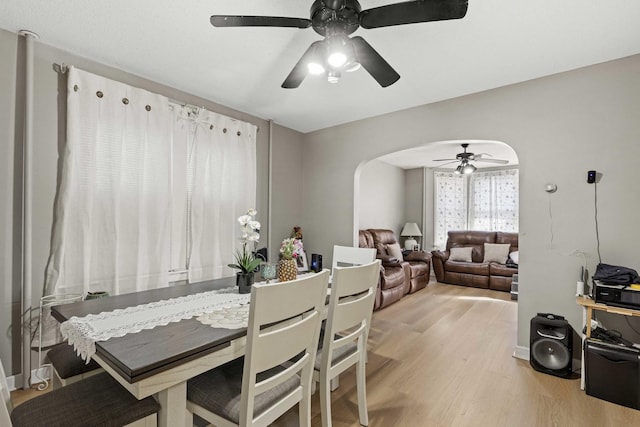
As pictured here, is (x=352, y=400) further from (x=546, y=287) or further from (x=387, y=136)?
(x=387, y=136)

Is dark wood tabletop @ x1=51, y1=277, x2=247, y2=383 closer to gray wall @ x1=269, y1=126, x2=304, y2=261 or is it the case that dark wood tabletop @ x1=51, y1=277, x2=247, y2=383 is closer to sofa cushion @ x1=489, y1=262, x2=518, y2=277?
gray wall @ x1=269, y1=126, x2=304, y2=261

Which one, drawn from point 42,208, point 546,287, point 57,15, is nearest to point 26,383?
point 42,208

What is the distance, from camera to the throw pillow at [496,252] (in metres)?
5.62

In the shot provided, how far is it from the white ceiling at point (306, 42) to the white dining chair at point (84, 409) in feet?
6.93

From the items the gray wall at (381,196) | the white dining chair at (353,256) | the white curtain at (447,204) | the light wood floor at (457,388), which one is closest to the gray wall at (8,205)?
the light wood floor at (457,388)

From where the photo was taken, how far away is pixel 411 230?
21.9 ft

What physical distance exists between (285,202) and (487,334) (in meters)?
2.96

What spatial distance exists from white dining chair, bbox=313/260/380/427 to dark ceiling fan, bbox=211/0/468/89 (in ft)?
4.03

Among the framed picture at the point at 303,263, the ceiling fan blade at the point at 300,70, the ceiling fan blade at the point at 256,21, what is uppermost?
the ceiling fan blade at the point at 256,21

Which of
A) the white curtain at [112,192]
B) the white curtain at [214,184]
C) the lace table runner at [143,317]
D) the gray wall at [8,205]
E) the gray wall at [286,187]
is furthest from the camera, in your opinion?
the gray wall at [286,187]

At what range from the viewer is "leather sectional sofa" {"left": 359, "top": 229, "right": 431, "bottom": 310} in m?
4.17

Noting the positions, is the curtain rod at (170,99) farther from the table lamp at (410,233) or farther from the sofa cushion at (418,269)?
the table lamp at (410,233)

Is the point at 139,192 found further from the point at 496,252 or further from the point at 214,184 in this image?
the point at 496,252

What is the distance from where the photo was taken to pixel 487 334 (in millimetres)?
Result: 3266
